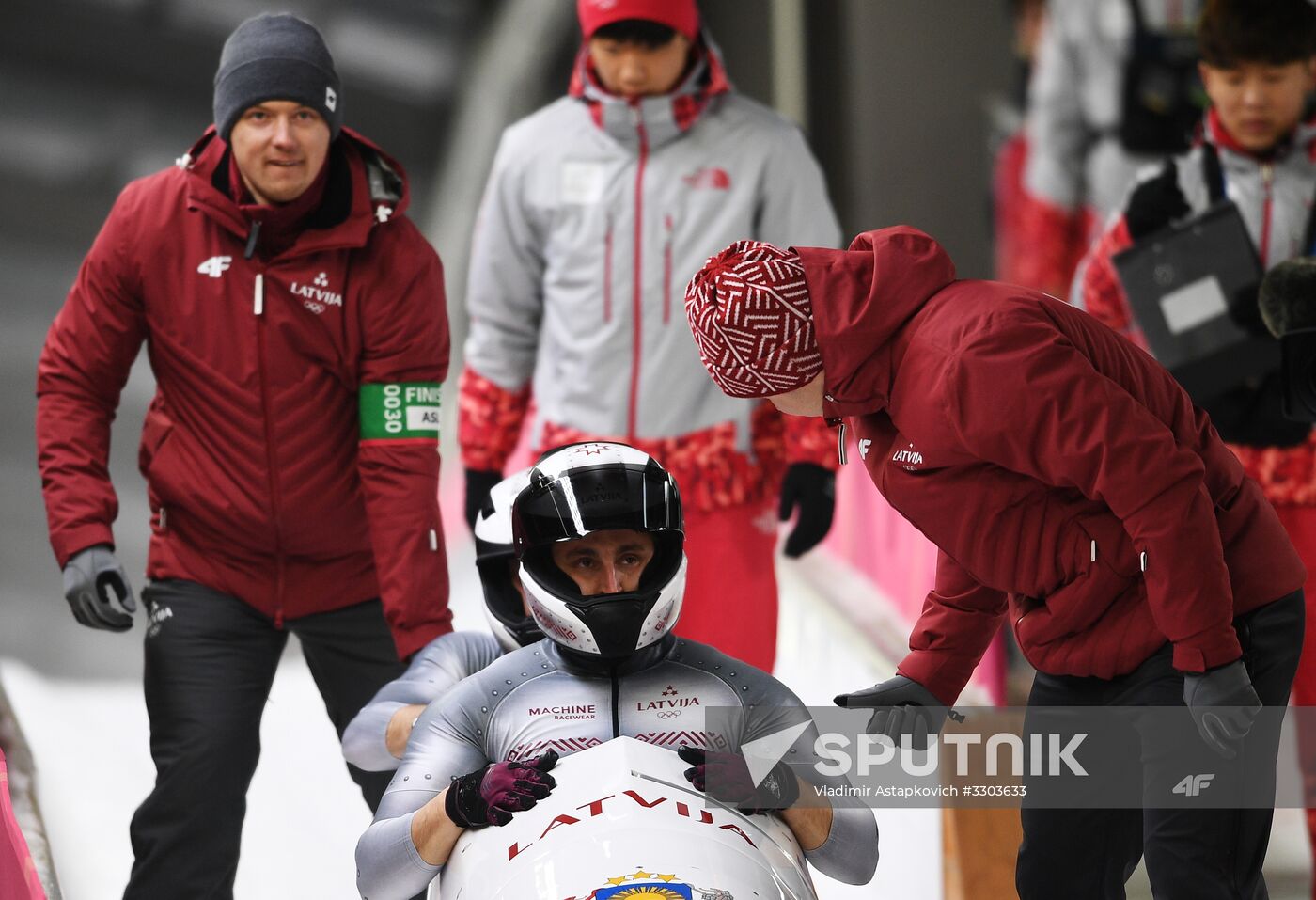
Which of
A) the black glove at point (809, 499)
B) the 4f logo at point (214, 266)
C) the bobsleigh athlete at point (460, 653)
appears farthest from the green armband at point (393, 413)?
the black glove at point (809, 499)

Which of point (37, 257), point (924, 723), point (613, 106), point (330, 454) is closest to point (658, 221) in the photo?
point (613, 106)

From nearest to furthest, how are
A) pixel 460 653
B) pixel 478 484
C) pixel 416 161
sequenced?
pixel 460 653 < pixel 478 484 < pixel 416 161

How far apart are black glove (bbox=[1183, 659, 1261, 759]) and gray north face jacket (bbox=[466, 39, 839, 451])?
1710mm

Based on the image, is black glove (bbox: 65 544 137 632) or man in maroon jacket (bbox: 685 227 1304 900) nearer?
man in maroon jacket (bbox: 685 227 1304 900)

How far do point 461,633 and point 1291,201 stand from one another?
2.01 meters

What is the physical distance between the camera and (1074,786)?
10.1ft

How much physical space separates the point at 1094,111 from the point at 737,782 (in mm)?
5303

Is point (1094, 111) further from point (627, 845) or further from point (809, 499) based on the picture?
point (627, 845)

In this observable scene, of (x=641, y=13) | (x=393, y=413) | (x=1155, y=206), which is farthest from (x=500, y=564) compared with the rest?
(x=1155, y=206)

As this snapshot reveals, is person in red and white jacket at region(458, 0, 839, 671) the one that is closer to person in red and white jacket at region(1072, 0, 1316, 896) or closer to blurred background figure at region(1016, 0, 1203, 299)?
person in red and white jacket at region(1072, 0, 1316, 896)

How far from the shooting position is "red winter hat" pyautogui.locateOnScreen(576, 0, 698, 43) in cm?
421

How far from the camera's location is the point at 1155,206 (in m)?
4.40

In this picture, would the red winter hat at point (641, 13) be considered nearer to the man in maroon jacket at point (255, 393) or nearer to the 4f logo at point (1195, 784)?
the man in maroon jacket at point (255, 393)

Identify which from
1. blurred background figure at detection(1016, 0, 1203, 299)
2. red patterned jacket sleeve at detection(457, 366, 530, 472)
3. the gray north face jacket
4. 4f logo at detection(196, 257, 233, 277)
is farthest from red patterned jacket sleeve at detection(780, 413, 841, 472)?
blurred background figure at detection(1016, 0, 1203, 299)
